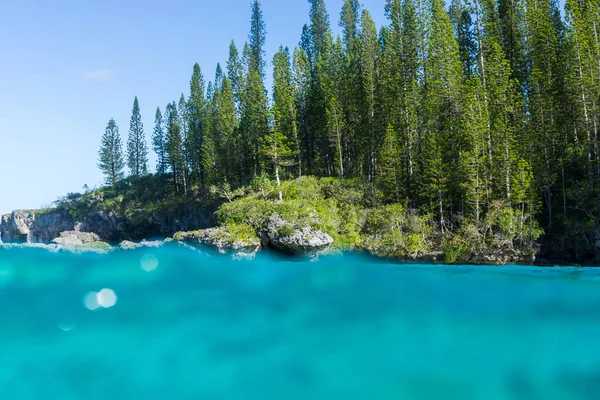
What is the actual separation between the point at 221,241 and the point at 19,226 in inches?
2291

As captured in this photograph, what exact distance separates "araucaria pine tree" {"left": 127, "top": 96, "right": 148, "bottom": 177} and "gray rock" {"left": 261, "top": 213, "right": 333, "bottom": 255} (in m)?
50.9

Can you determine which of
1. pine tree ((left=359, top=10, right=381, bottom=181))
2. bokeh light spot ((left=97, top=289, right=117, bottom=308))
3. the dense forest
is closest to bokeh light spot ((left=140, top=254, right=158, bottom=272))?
bokeh light spot ((left=97, top=289, right=117, bottom=308))

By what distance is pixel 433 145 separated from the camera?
31.0 metres

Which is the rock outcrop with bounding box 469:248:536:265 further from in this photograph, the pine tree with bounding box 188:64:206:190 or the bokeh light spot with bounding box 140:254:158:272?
the pine tree with bounding box 188:64:206:190

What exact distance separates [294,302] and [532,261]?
57.2 feet

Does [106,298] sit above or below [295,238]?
below

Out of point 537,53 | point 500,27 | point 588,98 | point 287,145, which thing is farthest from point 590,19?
point 287,145

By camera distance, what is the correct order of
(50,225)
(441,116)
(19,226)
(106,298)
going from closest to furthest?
1. (106,298)
2. (441,116)
3. (50,225)
4. (19,226)

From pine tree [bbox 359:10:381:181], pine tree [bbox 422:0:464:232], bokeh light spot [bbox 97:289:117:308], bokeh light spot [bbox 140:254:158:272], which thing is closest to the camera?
bokeh light spot [bbox 97:289:117:308]

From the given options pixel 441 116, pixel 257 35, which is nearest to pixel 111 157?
pixel 257 35

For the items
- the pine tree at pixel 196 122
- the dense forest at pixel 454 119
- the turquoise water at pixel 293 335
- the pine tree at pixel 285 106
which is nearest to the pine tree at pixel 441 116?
the dense forest at pixel 454 119

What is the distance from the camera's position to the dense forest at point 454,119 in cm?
2845

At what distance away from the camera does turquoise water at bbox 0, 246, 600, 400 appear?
1139 centimetres

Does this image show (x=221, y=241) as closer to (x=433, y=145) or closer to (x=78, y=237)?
(x=433, y=145)
